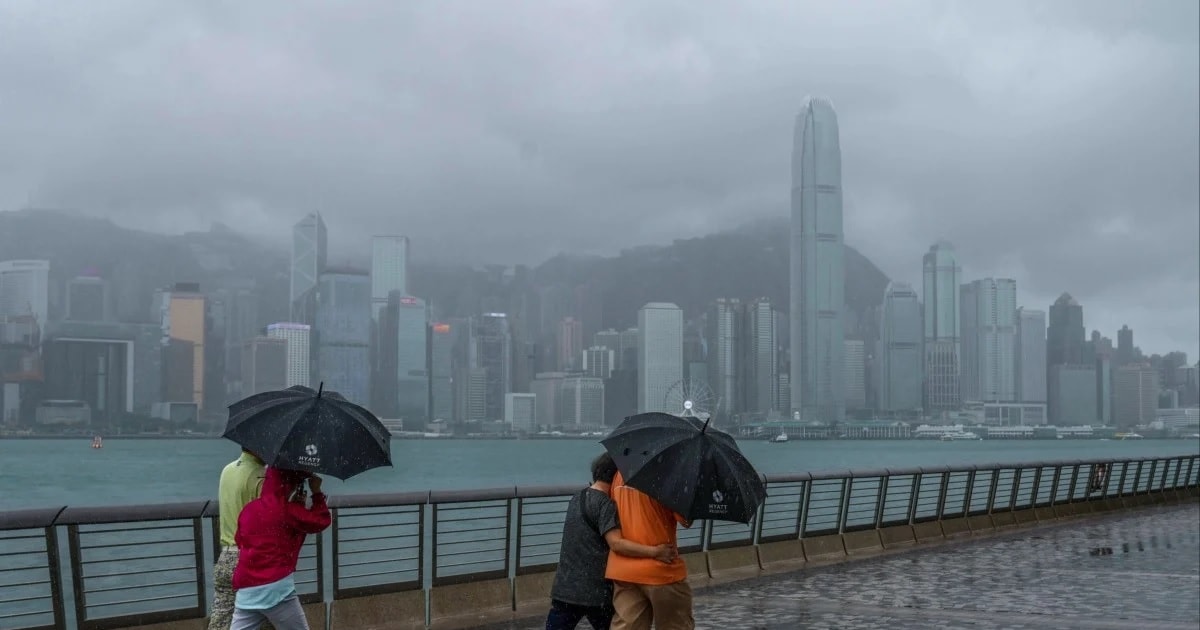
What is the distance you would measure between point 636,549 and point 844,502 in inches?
519

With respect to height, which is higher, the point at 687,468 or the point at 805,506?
the point at 687,468

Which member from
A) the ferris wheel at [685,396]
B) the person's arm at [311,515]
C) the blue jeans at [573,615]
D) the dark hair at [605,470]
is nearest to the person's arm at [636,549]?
the dark hair at [605,470]

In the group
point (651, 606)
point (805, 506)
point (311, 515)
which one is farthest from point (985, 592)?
point (311, 515)

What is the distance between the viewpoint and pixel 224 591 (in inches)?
301

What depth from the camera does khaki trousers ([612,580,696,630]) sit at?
730 cm

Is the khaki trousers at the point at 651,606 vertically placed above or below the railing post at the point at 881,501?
above

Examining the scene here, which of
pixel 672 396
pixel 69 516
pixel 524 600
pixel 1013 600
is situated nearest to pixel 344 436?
pixel 69 516

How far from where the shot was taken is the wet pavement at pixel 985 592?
13.4 metres

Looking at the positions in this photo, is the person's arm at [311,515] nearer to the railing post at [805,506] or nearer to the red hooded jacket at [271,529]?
the red hooded jacket at [271,529]

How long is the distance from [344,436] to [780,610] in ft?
25.5

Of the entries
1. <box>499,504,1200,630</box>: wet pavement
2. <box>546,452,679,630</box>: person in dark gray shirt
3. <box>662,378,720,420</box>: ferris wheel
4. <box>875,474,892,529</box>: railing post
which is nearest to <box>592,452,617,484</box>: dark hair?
<box>546,452,679,630</box>: person in dark gray shirt

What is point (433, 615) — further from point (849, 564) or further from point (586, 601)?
point (849, 564)

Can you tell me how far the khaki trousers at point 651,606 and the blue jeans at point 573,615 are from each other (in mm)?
247

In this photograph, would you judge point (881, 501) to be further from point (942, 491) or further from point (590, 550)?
point (590, 550)
